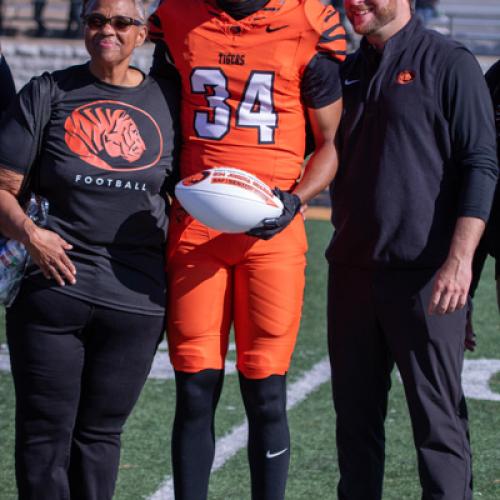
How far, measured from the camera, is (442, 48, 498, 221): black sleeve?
326cm

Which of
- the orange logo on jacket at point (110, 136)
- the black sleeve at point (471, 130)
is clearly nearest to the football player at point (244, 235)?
the orange logo on jacket at point (110, 136)

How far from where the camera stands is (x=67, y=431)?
3.44 metres

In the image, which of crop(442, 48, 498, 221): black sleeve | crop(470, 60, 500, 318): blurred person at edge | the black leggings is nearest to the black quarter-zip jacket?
crop(442, 48, 498, 221): black sleeve

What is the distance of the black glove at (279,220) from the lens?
3.38 meters

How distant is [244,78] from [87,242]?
0.75 meters

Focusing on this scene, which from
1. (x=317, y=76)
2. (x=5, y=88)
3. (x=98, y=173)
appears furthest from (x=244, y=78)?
(x=5, y=88)

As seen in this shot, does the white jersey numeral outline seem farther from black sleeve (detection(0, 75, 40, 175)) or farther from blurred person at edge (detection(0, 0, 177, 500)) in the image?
black sleeve (detection(0, 75, 40, 175))

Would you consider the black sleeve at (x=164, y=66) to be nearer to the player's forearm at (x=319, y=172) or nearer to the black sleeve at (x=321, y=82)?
the black sleeve at (x=321, y=82)

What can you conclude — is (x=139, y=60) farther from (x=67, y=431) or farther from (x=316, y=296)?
(x=67, y=431)

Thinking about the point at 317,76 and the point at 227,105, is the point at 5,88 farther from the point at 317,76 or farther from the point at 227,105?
the point at 317,76

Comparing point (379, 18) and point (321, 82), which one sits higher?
point (379, 18)

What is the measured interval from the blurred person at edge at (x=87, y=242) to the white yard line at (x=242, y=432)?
3.18ft

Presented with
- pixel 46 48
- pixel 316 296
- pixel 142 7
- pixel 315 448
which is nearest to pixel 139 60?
pixel 46 48

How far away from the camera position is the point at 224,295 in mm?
3570
